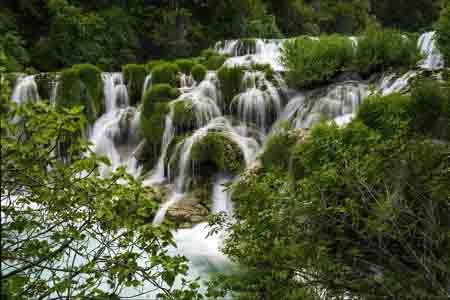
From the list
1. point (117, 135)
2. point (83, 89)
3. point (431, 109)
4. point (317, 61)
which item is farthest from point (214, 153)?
point (83, 89)

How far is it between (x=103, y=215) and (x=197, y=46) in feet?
68.6

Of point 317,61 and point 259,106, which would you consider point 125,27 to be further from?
point 317,61

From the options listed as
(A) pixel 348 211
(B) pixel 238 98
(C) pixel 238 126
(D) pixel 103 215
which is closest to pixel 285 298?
(A) pixel 348 211

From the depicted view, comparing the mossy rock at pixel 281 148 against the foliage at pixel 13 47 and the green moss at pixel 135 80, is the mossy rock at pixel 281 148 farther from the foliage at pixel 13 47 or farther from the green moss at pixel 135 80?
the foliage at pixel 13 47

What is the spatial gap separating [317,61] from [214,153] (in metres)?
4.02

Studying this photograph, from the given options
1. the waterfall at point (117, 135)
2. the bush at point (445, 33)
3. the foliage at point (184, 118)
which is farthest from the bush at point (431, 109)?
the waterfall at point (117, 135)

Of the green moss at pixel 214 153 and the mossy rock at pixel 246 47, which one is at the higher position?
the mossy rock at pixel 246 47

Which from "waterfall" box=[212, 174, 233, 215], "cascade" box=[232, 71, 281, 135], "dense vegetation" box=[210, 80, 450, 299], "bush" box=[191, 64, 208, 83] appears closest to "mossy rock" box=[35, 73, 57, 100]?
"bush" box=[191, 64, 208, 83]

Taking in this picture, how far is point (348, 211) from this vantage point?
11.2ft

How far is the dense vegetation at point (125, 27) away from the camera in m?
18.1

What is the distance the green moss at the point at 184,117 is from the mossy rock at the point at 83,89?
3675 mm

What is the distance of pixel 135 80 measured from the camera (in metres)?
14.3

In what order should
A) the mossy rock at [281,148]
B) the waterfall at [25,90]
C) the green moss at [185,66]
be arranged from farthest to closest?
the green moss at [185,66] → the waterfall at [25,90] → the mossy rock at [281,148]

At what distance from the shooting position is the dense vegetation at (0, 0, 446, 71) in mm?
18078
